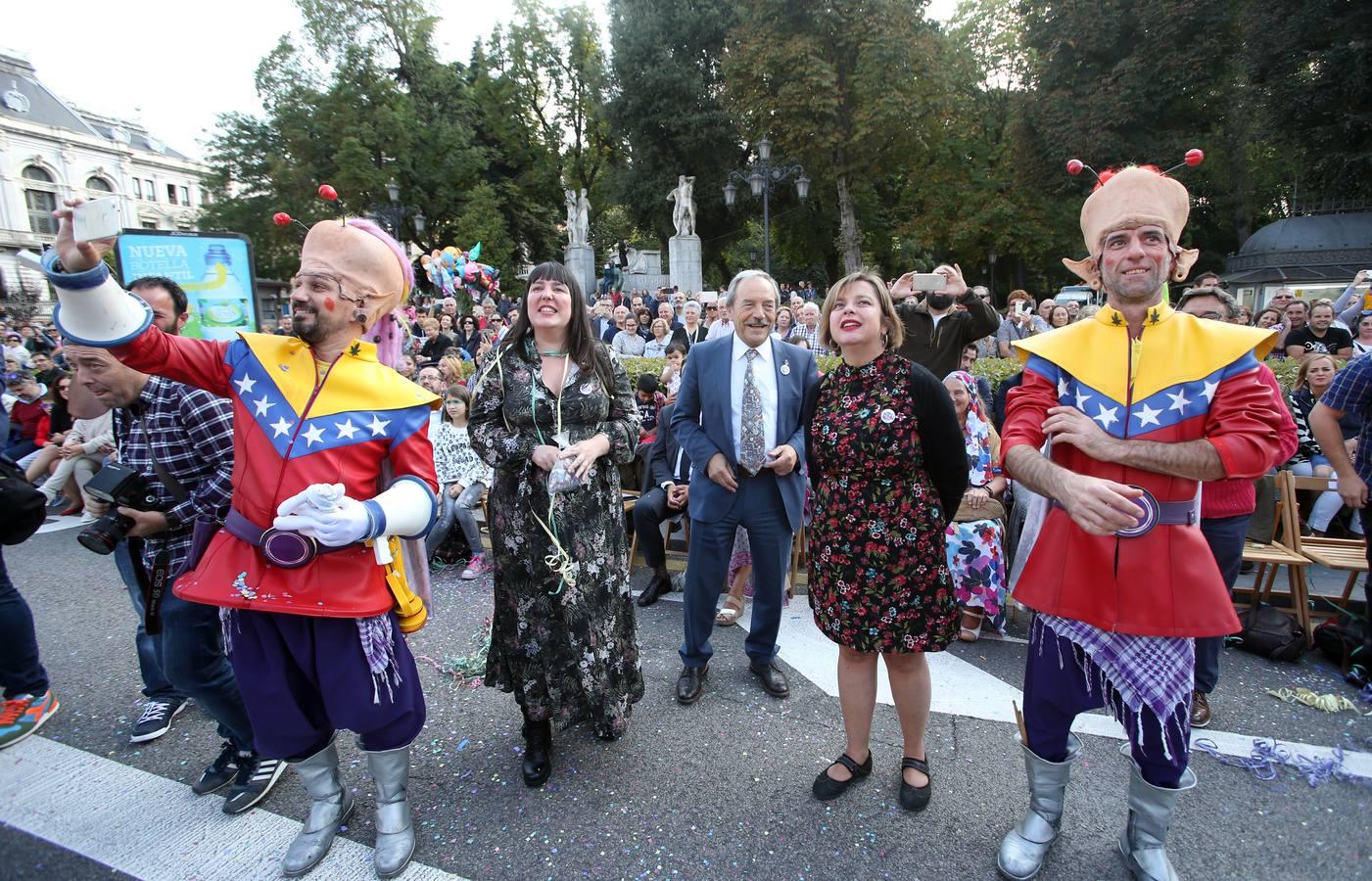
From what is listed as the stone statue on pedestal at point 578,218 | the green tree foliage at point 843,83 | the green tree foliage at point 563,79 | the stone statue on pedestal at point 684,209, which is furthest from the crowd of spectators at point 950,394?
the green tree foliage at point 563,79

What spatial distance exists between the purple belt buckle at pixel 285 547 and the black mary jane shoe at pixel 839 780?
2006mm

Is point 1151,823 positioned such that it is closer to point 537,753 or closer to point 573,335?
point 537,753

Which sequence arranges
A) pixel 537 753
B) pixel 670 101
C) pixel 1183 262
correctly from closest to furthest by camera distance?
pixel 1183 262
pixel 537 753
pixel 670 101

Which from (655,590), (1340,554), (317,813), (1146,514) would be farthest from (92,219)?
(1340,554)

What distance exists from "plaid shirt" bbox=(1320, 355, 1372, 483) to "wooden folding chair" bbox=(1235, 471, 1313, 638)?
80cm

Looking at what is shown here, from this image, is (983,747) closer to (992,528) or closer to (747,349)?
(992,528)

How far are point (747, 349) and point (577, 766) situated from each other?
201 centimetres

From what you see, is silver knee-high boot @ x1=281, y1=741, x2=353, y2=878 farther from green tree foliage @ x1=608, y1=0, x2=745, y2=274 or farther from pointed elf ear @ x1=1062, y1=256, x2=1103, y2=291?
green tree foliage @ x1=608, y1=0, x2=745, y2=274

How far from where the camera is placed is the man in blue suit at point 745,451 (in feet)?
10.7

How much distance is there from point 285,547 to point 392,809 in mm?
1074

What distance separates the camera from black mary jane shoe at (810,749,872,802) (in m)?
2.62

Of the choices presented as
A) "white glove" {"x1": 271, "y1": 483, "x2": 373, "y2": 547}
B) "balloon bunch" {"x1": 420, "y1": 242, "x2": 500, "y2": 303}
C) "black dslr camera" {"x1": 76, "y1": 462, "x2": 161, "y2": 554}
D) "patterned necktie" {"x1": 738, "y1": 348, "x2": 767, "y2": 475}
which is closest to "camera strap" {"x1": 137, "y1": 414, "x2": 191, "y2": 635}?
"black dslr camera" {"x1": 76, "y1": 462, "x2": 161, "y2": 554}

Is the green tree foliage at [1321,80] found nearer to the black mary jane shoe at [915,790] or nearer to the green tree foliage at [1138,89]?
the green tree foliage at [1138,89]

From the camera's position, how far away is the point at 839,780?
2639mm
